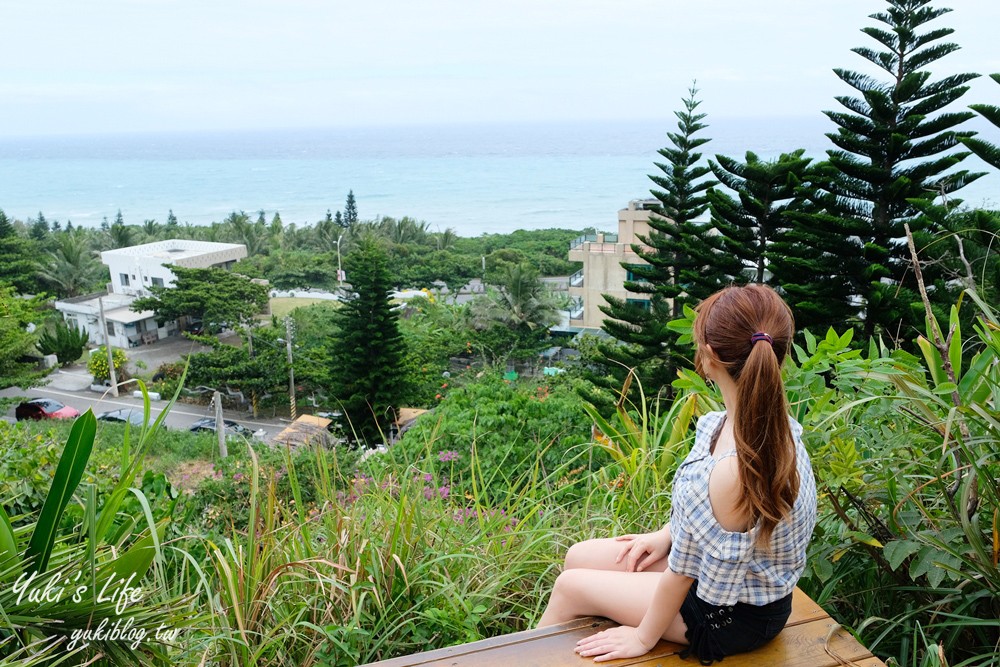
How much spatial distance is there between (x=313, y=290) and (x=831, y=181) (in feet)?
101

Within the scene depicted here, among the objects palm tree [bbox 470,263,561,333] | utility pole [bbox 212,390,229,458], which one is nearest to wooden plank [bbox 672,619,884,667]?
utility pole [bbox 212,390,229,458]

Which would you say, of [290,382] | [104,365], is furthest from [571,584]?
[104,365]

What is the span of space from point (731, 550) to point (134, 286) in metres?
31.8

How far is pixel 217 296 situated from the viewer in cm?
2367

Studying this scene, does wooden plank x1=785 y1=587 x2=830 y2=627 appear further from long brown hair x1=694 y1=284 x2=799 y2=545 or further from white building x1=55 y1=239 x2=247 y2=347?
white building x1=55 y1=239 x2=247 y2=347

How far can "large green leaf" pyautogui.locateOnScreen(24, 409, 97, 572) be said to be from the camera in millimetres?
1125

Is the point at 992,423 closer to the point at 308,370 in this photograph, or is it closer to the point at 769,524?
the point at 769,524

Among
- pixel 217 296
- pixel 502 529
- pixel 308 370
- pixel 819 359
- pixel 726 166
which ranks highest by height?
pixel 726 166

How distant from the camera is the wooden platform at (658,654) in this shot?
1.20 m

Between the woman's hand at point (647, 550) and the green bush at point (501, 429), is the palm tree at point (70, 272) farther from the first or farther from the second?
the woman's hand at point (647, 550)

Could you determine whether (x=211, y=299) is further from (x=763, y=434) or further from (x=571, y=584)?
(x=763, y=434)

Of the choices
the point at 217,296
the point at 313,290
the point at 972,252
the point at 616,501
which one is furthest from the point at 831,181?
the point at 313,290

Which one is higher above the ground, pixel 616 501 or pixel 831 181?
pixel 831 181

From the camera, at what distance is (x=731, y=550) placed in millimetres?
1172
